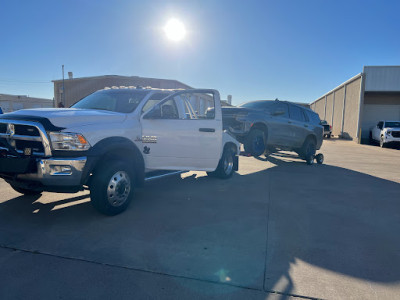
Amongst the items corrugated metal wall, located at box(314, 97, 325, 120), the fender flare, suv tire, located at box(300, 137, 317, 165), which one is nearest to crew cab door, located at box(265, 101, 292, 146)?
suv tire, located at box(300, 137, 317, 165)

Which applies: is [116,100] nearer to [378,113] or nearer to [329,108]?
[378,113]

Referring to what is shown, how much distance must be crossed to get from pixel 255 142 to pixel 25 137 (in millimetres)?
5347

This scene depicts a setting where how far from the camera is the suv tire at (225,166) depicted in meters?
7.25

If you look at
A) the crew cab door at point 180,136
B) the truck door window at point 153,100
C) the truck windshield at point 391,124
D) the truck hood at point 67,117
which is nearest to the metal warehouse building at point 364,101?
the truck windshield at point 391,124

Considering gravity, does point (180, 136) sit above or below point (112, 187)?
above

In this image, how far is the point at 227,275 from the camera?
9.43 feet

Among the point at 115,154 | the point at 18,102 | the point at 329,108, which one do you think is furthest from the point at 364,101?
the point at 18,102

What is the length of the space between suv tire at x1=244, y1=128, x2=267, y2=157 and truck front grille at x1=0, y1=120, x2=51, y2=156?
197 inches

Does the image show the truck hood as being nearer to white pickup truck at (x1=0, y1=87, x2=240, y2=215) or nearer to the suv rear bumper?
white pickup truck at (x1=0, y1=87, x2=240, y2=215)

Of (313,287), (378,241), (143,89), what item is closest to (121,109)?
(143,89)

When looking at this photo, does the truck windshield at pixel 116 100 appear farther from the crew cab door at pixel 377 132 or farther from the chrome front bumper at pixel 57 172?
the crew cab door at pixel 377 132

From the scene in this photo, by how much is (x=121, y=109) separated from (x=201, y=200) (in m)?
2.17

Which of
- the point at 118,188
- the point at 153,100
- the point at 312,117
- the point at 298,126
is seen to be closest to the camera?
the point at 118,188

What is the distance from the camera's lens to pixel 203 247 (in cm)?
347
